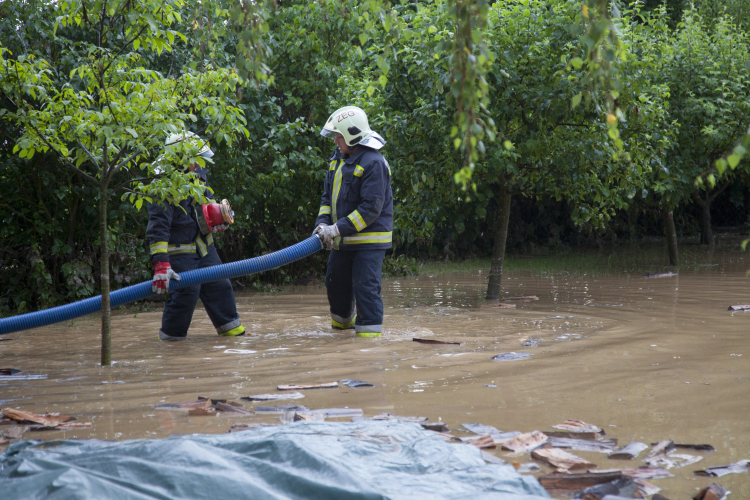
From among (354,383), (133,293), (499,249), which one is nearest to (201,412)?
(354,383)

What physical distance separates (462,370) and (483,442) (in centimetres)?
166

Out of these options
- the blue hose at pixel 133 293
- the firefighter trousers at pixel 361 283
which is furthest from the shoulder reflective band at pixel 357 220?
the blue hose at pixel 133 293

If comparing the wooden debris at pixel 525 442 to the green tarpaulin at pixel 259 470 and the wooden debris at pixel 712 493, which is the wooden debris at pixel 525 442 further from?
the wooden debris at pixel 712 493

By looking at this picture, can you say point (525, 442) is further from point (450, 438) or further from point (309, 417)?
point (309, 417)

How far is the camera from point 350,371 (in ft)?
16.0

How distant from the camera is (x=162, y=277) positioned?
5629mm

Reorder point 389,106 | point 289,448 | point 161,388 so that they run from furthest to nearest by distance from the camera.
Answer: point 389,106
point 161,388
point 289,448

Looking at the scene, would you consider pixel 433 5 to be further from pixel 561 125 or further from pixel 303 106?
pixel 303 106

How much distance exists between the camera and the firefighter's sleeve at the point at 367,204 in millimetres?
6156

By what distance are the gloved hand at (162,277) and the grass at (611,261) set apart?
862 cm

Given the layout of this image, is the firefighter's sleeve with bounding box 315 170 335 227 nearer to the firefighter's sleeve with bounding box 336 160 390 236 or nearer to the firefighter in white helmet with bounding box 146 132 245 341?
the firefighter's sleeve with bounding box 336 160 390 236

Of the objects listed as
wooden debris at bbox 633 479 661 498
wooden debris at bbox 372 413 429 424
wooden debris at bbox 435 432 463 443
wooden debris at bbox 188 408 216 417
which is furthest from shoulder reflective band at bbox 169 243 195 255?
wooden debris at bbox 633 479 661 498

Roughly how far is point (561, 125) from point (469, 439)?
5858 millimetres

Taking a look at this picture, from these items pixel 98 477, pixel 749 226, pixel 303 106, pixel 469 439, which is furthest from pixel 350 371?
pixel 749 226
